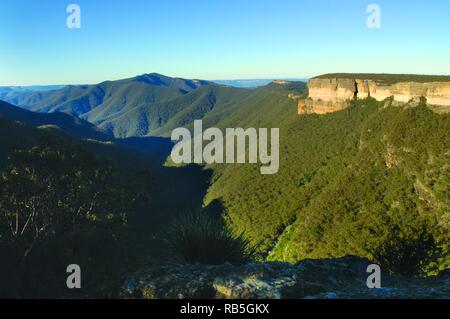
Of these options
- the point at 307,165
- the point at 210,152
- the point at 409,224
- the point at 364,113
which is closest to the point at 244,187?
the point at 307,165

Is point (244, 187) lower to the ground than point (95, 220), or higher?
lower

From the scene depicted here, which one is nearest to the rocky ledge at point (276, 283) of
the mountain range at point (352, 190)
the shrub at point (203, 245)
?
the shrub at point (203, 245)

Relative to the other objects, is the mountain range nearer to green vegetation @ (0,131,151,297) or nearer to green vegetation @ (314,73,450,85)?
green vegetation @ (314,73,450,85)

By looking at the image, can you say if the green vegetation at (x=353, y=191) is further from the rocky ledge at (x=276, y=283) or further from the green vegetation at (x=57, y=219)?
the green vegetation at (x=57, y=219)

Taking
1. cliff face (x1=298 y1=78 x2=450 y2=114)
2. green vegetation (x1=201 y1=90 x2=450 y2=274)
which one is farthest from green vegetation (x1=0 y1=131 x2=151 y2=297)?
cliff face (x1=298 y1=78 x2=450 y2=114)

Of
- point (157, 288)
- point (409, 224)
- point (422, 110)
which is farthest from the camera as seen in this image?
point (422, 110)

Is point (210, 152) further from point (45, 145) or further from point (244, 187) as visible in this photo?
point (45, 145)
